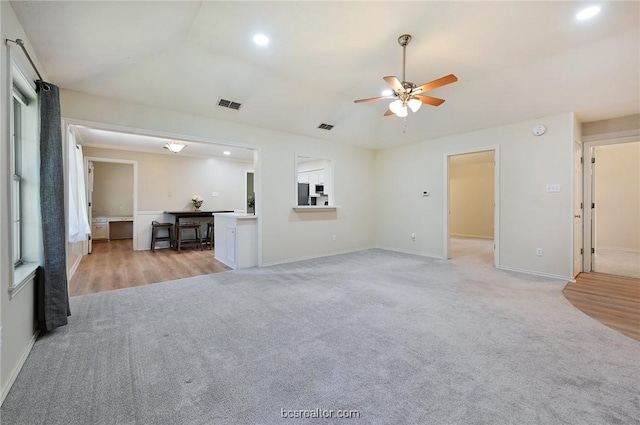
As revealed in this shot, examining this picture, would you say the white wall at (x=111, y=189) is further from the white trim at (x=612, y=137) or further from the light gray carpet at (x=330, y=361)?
the white trim at (x=612, y=137)

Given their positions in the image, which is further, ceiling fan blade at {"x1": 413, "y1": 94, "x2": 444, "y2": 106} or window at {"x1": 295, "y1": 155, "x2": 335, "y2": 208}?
window at {"x1": 295, "y1": 155, "x2": 335, "y2": 208}

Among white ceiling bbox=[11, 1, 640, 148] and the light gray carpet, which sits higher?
white ceiling bbox=[11, 1, 640, 148]

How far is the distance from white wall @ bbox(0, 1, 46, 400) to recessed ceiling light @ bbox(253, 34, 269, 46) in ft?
6.29

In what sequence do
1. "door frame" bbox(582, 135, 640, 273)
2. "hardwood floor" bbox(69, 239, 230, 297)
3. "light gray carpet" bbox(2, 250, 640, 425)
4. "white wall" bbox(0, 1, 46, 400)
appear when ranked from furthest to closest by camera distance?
1. "door frame" bbox(582, 135, 640, 273)
2. "hardwood floor" bbox(69, 239, 230, 297)
3. "white wall" bbox(0, 1, 46, 400)
4. "light gray carpet" bbox(2, 250, 640, 425)

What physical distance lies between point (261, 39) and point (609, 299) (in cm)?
510

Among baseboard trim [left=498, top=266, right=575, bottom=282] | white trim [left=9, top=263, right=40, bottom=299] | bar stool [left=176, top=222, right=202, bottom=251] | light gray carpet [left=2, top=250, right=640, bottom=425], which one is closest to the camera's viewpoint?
light gray carpet [left=2, top=250, right=640, bottom=425]

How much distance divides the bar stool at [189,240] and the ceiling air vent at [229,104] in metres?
3.62

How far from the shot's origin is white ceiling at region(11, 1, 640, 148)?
8.23ft

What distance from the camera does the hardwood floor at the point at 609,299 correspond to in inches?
101

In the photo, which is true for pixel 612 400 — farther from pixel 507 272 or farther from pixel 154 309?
pixel 154 309

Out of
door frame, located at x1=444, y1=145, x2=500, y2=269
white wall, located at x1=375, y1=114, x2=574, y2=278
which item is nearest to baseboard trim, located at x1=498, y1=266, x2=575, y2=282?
white wall, located at x1=375, y1=114, x2=574, y2=278

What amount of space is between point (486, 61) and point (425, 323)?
3.30m

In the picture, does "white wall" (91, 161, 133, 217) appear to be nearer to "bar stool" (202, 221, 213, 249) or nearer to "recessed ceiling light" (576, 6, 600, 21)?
"bar stool" (202, 221, 213, 249)

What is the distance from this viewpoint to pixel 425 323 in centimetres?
255
